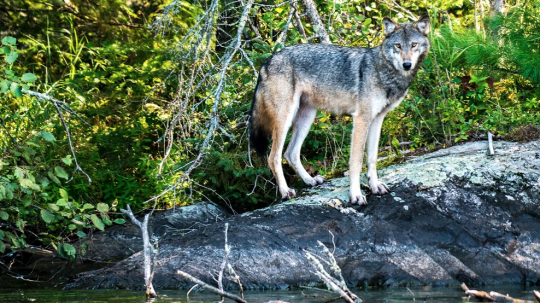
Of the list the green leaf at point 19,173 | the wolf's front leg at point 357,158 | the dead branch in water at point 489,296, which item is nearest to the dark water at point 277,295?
the dead branch in water at point 489,296

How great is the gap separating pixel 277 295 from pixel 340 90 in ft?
7.63

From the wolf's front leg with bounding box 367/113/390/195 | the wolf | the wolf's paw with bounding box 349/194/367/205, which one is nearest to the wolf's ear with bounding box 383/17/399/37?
the wolf

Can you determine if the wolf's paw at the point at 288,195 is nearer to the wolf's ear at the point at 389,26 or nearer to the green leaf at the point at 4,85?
the wolf's ear at the point at 389,26

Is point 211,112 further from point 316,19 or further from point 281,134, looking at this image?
point 316,19

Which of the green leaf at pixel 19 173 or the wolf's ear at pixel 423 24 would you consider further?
the wolf's ear at pixel 423 24

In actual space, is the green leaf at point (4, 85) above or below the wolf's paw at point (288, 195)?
above

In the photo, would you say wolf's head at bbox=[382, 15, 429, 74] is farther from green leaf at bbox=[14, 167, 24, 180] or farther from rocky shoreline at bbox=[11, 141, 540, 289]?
green leaf at bbox=[14, 167, 24, 180]

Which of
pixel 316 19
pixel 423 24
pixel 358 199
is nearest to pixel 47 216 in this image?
pixel 358 199

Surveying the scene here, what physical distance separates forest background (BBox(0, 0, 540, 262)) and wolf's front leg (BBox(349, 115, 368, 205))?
1.07 metres

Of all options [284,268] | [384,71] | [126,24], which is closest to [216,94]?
[384,71]

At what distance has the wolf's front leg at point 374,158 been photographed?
585 centimetres

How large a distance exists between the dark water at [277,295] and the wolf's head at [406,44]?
200 cm

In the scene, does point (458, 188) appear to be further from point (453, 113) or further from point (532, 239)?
point (453, 113)

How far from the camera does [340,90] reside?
6.27 m
